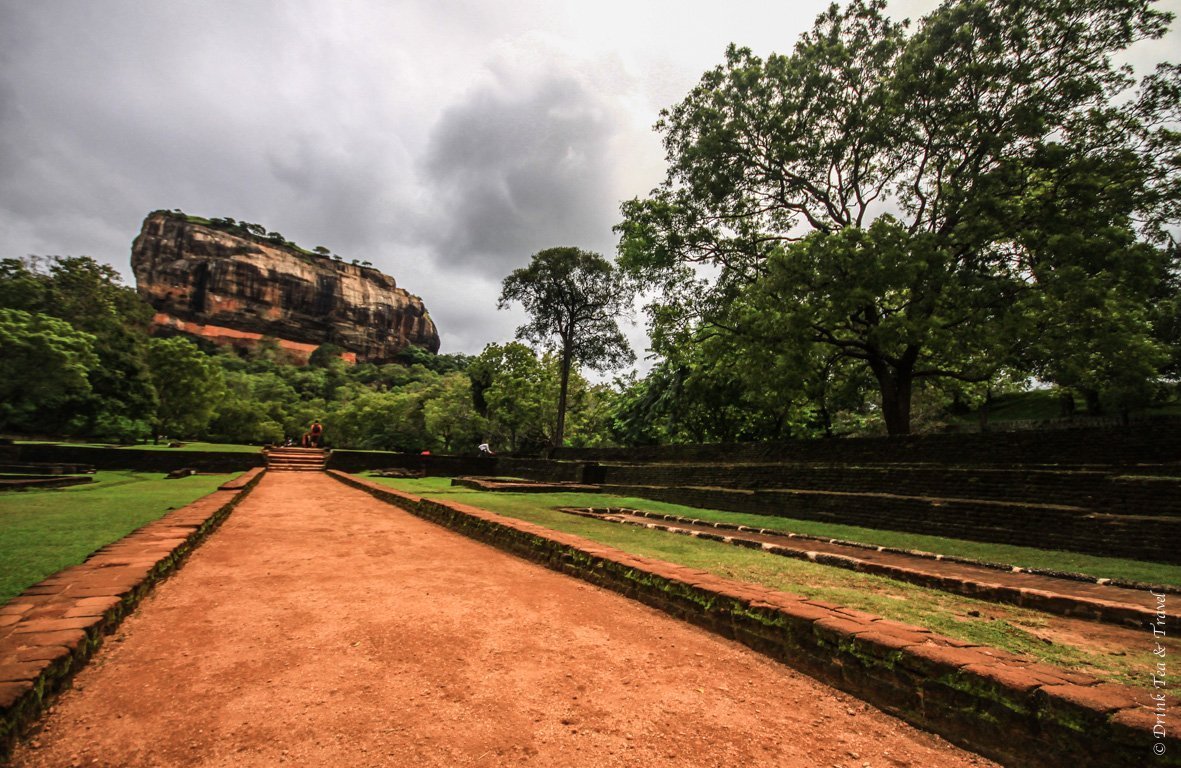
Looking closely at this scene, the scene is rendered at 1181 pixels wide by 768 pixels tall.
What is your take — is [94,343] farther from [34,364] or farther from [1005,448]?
[1005,448]

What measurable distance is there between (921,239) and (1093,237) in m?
2.78

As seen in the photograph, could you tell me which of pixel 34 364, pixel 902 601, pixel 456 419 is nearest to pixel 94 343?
pixel 34 364

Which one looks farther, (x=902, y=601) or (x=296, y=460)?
(x=296, y=460)

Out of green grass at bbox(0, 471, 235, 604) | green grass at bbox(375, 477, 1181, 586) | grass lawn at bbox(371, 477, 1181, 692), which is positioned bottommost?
green grass at bbox(375, 477, 1181, 586)

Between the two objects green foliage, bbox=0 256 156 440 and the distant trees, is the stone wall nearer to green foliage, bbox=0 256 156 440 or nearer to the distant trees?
the distant trees

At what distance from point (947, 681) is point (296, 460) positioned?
75.9 feet

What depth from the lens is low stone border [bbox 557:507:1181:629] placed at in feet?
11.9

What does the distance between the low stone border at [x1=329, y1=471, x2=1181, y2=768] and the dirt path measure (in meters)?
0.10

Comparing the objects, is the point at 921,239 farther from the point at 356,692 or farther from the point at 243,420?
the point at 243,420

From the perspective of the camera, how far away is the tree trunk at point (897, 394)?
1309cm

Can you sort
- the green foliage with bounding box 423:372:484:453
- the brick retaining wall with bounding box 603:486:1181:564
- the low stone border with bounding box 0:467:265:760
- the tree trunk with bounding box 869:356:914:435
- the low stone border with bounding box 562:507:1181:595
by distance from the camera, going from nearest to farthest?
the low stone border with bounding box 0:467:265:760
the low stone border with bounding box 562:507:1181:595
the brick retaining wall with bounding box 603:486:1181:564
the tree trunk with bounding box 869:356:914:435
the green foliage with bounding box 423:372:484:453

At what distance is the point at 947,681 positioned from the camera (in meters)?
2.01

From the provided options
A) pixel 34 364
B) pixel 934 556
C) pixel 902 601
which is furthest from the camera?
pixel 34 364

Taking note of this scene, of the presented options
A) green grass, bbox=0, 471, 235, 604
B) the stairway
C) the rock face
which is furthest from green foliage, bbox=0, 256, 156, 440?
the rock face
